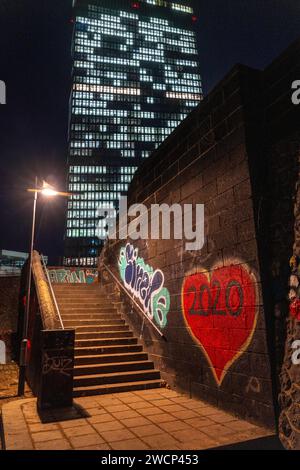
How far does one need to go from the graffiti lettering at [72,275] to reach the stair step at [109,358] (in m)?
10.9

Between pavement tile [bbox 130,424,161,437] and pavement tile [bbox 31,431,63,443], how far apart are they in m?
0.98

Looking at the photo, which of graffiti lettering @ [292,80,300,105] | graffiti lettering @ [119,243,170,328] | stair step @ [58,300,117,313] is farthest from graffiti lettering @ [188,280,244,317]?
stair step @ [58,300,117,313]

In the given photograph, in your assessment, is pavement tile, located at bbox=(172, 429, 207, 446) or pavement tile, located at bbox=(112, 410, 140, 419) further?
pavement tile, located at bbox=(112, 410, 140, 419)

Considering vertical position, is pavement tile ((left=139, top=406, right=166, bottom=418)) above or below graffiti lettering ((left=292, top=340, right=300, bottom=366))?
below

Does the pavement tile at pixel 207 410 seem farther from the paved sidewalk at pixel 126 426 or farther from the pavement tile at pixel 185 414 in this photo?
the pavement tile at pixel 185 414

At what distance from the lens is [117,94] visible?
106 m

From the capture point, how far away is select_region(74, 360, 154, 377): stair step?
261 inches

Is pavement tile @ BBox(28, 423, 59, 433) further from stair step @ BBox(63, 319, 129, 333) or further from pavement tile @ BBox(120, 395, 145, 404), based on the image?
stair step @ BBox(63, 319, 129, 333)

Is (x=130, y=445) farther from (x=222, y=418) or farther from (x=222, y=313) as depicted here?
(x=222, y=313)

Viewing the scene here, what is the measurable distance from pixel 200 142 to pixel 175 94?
381ft

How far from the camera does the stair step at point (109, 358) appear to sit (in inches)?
274

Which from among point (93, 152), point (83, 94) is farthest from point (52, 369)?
point (83, 94)

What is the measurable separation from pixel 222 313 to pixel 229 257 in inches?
36.7

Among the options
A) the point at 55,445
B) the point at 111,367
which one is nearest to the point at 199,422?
the point at 55,445
